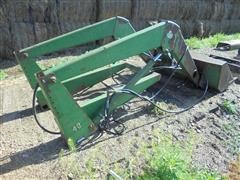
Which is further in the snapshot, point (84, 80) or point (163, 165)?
point (84, 80)

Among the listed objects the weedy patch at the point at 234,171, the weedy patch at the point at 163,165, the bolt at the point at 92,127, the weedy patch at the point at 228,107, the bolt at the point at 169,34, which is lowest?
the weedy patch at the point at 234,171

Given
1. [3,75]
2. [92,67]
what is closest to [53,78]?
[92,67]

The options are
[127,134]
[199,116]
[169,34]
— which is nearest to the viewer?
[127,134]

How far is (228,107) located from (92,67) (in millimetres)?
2105

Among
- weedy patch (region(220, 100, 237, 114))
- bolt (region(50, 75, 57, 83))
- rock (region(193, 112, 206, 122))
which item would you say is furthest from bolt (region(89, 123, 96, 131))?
weedy patch (region(220, 100, 237, 114))

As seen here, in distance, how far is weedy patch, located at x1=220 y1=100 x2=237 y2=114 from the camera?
5.24 meters

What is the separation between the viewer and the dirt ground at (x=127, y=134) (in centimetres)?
396

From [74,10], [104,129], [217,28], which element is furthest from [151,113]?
[217,28]

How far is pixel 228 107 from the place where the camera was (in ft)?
17.3

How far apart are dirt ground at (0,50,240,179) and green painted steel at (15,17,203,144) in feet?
0.81

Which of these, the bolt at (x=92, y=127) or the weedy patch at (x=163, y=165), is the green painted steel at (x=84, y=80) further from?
the weedy patch at (x=163, y=165)

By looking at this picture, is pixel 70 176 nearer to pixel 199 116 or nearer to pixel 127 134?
pixel 127 134

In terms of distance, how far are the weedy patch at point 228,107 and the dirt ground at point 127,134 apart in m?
0.07

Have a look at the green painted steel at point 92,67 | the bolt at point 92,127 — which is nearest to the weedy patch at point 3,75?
the green painted steel at point 92,67
